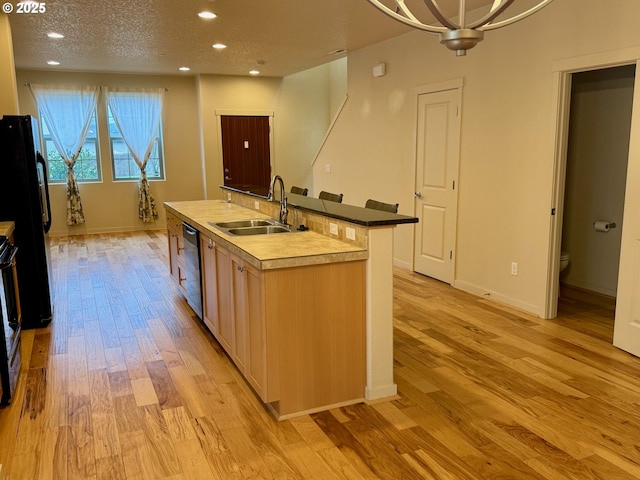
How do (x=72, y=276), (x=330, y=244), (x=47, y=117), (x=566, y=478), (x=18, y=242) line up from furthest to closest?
(x=47, y=117)
(x=72, y=276)
(x=18, y=242)
(x=330, y=244)
(x=566, y=478)

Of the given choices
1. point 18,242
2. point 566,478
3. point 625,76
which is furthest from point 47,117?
point 566,478

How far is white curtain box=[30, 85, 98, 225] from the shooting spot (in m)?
8.12

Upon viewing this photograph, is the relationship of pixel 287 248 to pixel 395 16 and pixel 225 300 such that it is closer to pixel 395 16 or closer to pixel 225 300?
pixel 225 300

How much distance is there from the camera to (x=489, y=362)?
11.2ft

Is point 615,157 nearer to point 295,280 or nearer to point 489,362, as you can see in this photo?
point 489,362

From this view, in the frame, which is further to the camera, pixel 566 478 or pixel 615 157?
pixel 615 157

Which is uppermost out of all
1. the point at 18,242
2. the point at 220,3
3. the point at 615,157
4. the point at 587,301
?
the point at 220,3

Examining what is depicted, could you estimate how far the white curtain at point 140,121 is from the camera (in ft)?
28.1

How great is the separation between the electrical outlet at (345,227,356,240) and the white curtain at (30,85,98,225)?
22.5 feet

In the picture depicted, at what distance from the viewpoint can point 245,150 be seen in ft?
29.8

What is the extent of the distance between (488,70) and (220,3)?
2.39 metres

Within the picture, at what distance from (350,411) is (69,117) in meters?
7.42

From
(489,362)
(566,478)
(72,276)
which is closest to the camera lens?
(566,478)

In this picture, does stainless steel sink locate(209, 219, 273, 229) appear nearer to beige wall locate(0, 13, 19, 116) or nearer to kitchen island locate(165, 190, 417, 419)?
kitchen island locate(165, 190, 417, 419)
